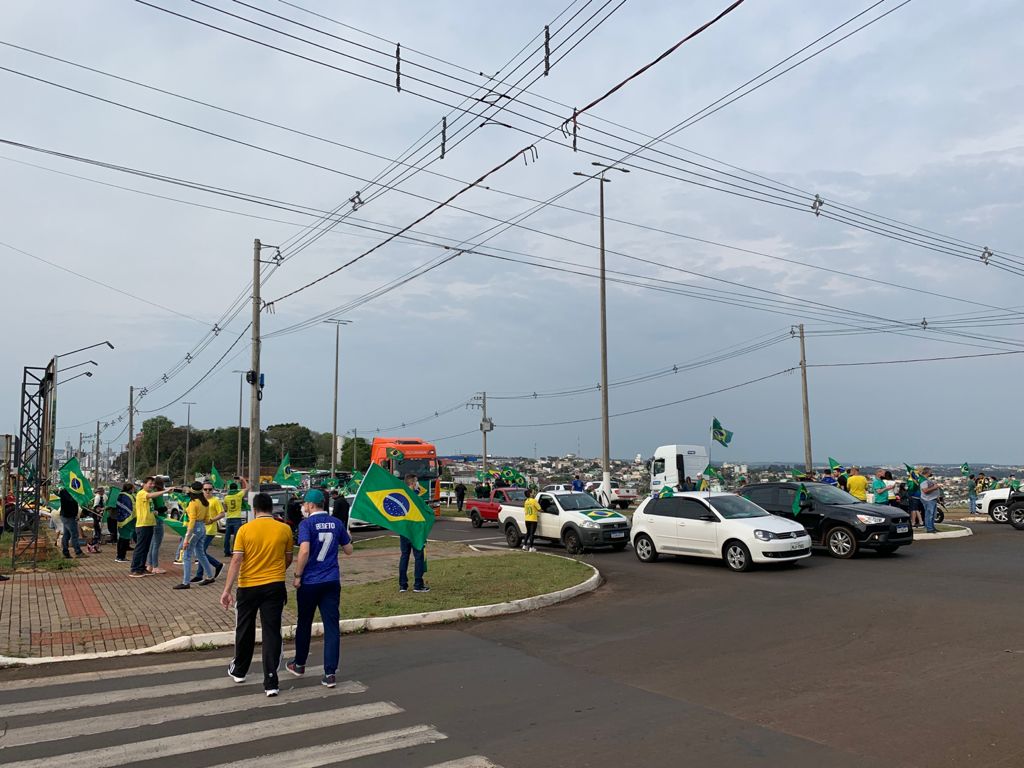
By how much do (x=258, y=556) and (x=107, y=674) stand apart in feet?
7.93

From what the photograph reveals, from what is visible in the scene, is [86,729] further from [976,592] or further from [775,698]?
[976,592]

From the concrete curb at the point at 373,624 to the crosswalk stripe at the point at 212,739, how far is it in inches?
139

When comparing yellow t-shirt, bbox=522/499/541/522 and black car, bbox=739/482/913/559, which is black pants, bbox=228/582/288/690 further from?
yellow t-shirt, bbox=522/499/541/522

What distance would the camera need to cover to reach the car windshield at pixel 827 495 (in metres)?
18.0

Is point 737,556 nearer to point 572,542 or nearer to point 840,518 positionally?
point 840,518

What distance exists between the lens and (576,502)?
2192 cm

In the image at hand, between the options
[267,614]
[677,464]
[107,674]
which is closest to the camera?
[267,614]

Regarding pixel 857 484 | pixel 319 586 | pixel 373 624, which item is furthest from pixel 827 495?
pixel 319 586

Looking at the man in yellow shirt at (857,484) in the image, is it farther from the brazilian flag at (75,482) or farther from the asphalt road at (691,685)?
the brazilian flag at (75,482)

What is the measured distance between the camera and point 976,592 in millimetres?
12391

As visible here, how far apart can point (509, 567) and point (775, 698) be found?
9466 mm

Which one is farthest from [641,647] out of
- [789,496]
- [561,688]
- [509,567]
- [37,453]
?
[37,453]

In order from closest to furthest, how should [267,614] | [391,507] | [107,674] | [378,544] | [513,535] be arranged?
[267,614]
[107,674]
[391,507]
[513,535]
[378,544]

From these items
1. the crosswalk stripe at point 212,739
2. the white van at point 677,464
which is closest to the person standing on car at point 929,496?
the white van at point 677,464
